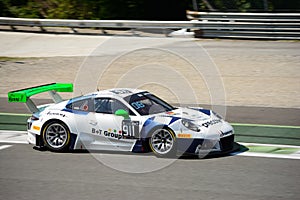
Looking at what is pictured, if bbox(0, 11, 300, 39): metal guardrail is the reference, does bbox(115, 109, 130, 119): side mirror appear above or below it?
below

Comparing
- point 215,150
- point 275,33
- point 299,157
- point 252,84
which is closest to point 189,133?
point 215,150

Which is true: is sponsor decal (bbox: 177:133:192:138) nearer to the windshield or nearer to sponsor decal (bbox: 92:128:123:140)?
the windshield

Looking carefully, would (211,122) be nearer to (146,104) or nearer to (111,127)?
(146,104)

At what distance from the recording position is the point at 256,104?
15992 mm

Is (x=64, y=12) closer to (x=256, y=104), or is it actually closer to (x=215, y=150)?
(x=256, y=104)

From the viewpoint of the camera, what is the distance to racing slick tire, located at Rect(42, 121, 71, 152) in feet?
38.0

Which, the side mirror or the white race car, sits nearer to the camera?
the white race car

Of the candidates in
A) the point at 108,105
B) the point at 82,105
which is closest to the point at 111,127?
the point at 108,105

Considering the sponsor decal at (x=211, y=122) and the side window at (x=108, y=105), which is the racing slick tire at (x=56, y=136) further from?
the sponsor decal at (x=211, y=122)

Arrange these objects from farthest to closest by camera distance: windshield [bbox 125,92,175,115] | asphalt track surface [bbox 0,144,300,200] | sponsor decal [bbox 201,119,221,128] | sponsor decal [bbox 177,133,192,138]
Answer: windshield [bbox 125,92,175,115], sponsor decal [bbox 201,119,221,128], sponsor decal [bbox 177,133,192,138], asphalt track surface [bbox 0,144,300,200]

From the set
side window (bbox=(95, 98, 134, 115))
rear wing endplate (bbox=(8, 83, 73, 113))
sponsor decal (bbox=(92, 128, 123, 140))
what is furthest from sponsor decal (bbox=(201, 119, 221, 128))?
rear wing endplate (bbox=(8, 83, 73, 113))

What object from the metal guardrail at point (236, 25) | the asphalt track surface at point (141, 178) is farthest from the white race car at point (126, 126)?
the metal guardrail at point (236, 25)

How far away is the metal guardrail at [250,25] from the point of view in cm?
2400

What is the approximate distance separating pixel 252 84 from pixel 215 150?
7443mm
